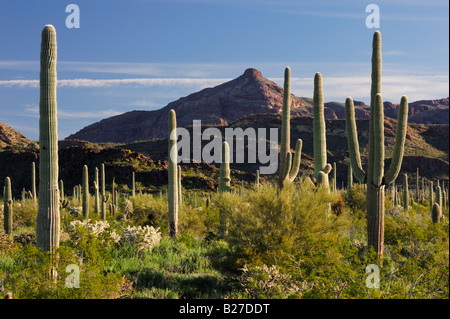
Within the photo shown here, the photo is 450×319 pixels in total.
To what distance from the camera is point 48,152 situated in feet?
30.0

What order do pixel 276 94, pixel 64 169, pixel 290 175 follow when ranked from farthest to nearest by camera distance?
pixel 276 94, pixel 64 169, pixel 290 175

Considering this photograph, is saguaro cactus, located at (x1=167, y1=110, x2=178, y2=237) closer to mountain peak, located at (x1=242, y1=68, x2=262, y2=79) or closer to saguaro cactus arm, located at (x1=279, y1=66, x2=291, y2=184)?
saguaro cactus arm, located at (x1=279, y1=66, x2=291, y2=184)

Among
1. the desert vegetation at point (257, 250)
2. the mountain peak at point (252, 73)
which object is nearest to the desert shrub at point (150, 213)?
the desert vegetation at point (257, 250)

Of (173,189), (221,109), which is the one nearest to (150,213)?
(173,189)

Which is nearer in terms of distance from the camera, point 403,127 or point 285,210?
point 285,210

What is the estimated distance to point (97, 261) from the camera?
32.5 ft

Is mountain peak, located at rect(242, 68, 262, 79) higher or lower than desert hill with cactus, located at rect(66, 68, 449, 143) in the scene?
higher

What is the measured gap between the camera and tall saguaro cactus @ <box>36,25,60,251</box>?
8992mm

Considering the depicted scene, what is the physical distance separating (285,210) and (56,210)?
483cm

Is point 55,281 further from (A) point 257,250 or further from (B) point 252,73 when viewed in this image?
(B) point 252,73

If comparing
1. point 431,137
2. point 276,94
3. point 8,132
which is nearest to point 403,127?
point 8,132

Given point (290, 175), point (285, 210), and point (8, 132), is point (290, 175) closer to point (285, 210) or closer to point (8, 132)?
point (285, 210)

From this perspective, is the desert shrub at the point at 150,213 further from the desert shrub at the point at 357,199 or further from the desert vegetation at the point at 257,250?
the desert shrub at the point at 357,199

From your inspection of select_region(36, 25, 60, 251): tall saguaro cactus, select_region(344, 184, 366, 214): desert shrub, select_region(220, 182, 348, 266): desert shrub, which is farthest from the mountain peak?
select_region(36, 25, 60, 251): tall saguaro cactus
